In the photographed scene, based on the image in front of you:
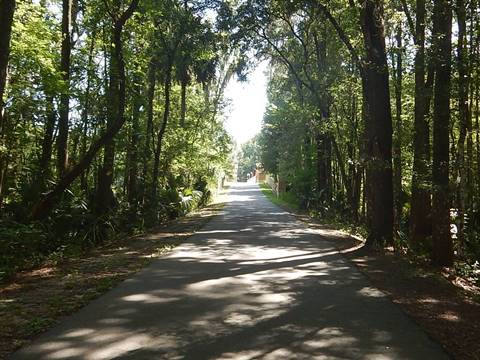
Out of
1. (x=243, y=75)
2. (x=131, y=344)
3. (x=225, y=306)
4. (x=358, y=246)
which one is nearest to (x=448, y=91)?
(x=358, y=246)

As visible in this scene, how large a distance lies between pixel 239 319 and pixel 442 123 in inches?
272

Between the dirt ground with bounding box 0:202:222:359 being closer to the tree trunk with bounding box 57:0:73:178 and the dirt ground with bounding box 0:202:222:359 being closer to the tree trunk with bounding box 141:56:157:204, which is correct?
the tree trunk with bounding box 57:0:73:178

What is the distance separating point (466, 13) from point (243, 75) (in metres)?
18.1

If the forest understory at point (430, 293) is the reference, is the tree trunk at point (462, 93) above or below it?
above

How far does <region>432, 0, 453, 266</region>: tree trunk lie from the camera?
34.4ft

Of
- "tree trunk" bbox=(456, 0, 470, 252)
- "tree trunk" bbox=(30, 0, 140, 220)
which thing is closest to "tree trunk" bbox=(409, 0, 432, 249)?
"tree trunk" bbox=(456, 0, 470, 252)

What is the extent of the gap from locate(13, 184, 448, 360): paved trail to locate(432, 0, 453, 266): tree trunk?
8.17 feet

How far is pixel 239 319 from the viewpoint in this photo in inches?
242

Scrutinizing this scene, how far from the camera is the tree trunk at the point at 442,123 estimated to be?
A: 34.4ft

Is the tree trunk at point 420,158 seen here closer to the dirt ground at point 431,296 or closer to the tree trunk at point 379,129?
the tree trunk at point 379,129

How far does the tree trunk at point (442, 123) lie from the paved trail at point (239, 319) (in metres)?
2.49

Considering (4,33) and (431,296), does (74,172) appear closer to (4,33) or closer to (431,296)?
(4,33)

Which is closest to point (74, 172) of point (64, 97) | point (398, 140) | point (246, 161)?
point (64, 97)

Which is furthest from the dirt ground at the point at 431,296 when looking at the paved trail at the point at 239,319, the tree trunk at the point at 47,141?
the tree trunk at the point at 47,141
